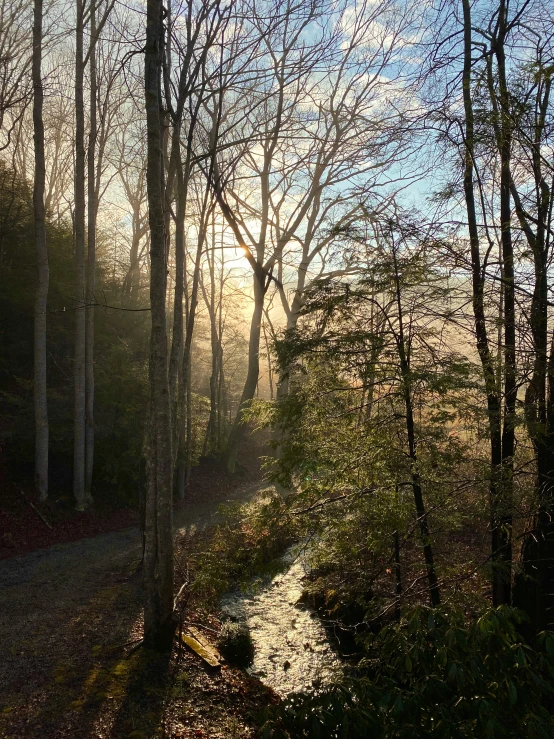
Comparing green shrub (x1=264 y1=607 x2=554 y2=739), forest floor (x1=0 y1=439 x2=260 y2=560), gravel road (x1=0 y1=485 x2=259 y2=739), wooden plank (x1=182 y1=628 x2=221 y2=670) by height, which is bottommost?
wooden plank (x1=182 y1=628 x2=221 y2=670)

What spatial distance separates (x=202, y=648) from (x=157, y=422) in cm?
297

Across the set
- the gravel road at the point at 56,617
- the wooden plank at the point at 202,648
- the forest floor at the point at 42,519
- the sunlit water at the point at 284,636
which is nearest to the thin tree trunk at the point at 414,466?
the sunlit water at the point at 284,636

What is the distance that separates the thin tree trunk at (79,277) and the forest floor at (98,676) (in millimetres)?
Answer: 3719

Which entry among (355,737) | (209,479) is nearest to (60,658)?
(355,737)

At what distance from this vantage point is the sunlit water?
6441 millimetres

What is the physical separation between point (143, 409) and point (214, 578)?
8906 mm

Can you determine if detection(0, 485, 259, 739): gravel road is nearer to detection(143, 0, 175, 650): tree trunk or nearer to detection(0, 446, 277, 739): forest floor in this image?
detection(0, 446, 277, 739): forest floor

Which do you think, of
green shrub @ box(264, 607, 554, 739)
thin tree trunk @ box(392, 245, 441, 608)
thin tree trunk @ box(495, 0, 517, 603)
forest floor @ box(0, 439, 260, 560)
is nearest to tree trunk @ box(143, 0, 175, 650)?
thin tree trunk @ box(392, 245, 441, 608)

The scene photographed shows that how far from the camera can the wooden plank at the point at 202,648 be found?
6152 mm

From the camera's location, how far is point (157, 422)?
20.2 ft

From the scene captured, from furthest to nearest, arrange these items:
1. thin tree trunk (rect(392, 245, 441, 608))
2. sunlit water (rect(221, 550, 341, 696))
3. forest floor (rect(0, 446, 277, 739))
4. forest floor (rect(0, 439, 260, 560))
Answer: forest floor (rect(0, 439, 260, 560)) → sunlit water (rect(221, 550, 341, 696)) → thin tree trunk (rect(392, 245, 441, 608)) → forest floor (rect(0, 446, 277, 739))

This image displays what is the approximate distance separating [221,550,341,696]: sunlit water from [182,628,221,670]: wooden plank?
1.90ft

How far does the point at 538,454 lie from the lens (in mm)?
5355

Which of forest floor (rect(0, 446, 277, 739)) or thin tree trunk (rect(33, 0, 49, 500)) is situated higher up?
thin tree trunk (rect(33, 0, 49, 500))
